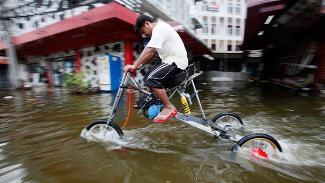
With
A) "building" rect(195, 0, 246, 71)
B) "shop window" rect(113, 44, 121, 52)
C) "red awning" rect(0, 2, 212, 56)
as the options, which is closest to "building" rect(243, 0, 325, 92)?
"red awning" rect(0, 2, 212, 56)

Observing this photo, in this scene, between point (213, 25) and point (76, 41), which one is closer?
point (76, 41)

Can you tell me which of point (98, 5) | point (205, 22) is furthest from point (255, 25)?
point (205, 22)

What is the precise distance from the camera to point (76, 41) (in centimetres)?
1554

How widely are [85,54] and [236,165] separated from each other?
13.8 meters

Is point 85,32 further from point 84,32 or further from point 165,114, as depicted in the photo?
point 165,114

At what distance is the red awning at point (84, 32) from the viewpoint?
1186 centimetres

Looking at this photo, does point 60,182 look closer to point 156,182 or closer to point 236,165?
point 156,182

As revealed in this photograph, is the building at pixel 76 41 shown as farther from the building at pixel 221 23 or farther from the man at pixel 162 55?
the building at pixel 221 23

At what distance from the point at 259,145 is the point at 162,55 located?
5.79 ft

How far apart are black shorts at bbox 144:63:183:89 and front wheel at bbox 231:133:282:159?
50.4 inches

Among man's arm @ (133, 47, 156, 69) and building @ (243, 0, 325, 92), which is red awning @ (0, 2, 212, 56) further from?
man's arm @ (133, 47, 156, 69)

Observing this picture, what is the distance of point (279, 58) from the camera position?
71.6ft

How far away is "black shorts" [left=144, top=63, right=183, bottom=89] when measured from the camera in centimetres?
417

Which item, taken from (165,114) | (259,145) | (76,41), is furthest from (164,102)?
(76,41)
